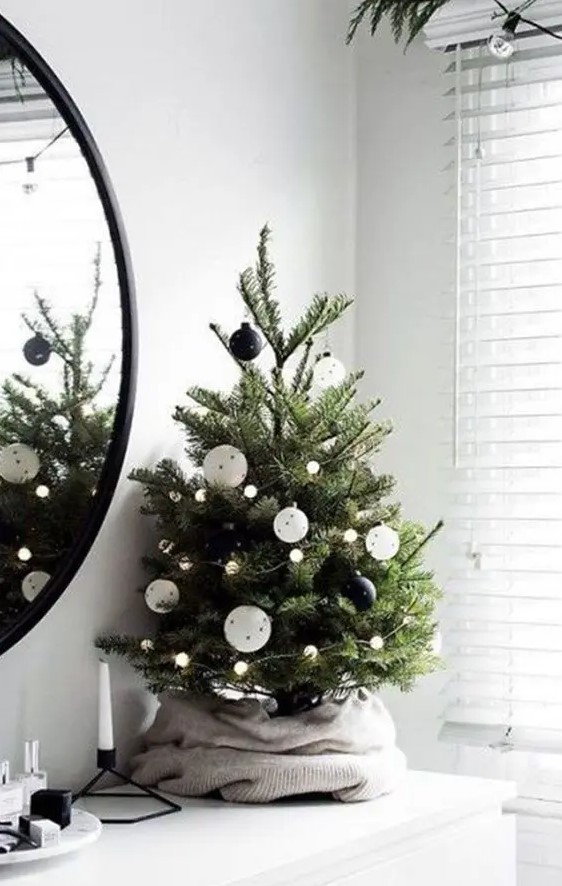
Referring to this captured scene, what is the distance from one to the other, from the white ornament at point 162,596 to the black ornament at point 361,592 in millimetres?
245

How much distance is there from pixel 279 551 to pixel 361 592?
0.40 ft

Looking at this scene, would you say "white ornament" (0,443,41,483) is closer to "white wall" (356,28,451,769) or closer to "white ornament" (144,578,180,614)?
"white ornament" (144,578,180,614)

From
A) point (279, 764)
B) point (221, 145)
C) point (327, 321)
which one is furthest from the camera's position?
point (221, 145)

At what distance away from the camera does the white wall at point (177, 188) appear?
6.67 feet

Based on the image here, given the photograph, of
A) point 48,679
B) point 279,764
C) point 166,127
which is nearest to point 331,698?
point 279,764

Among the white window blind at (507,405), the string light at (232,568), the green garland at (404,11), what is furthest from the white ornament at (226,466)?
the green garland at (404,11)

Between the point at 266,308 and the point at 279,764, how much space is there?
2.06 feet

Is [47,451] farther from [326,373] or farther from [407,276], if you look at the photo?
[407,276]

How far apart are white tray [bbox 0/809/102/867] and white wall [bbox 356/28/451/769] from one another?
90 cm

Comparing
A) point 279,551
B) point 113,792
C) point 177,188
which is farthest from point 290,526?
point 177,188

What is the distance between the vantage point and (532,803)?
2.44 m

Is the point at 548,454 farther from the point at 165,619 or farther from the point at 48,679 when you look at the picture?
the point at 48,679

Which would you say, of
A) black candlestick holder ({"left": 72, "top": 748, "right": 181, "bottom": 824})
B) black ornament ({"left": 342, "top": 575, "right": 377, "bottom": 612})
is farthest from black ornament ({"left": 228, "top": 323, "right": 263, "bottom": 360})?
black candlestick holder ({"left": 72, "top": 748, "right": 181, "bottom": 824})

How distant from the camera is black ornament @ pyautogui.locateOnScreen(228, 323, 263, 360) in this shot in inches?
80.8
